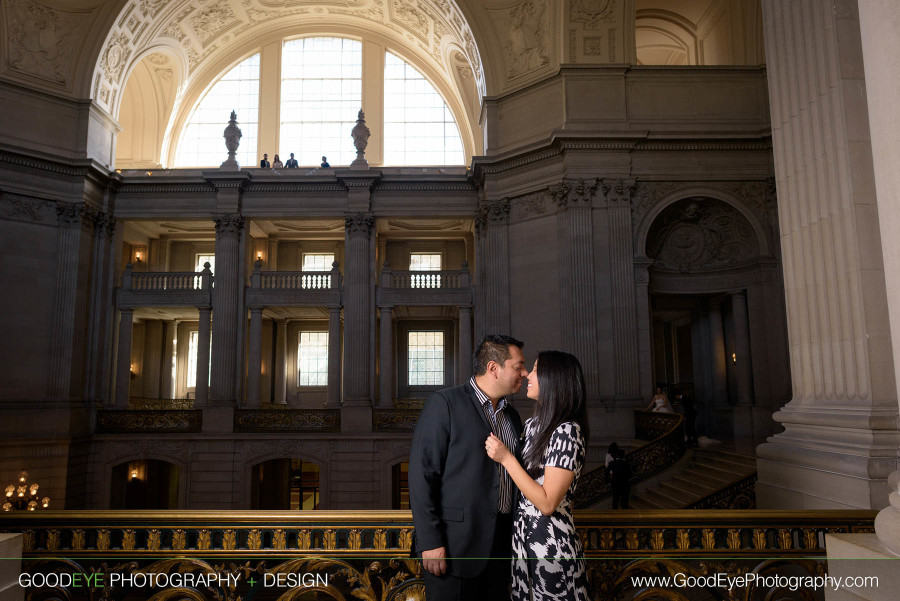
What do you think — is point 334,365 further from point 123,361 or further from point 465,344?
point 123,361

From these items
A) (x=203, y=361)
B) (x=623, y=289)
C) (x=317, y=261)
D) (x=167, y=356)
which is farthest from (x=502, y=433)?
(x=167, y=356)

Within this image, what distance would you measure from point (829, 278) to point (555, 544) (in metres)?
3.46

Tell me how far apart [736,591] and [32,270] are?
809 inches

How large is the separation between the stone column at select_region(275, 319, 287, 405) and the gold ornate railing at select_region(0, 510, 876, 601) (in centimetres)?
2245

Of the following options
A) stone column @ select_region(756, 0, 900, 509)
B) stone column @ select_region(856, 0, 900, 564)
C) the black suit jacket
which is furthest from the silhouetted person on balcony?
the black suit jacket

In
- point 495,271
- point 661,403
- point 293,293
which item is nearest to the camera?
point 661,403

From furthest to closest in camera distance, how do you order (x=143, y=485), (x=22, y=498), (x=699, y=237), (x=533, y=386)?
(x=143, y=485)
(x=699, y=237)
(x=22, y=498)
(x=533, y=386)

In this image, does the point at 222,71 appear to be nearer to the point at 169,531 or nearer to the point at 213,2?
the point at 213,2

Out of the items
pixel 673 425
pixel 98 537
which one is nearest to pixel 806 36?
pixel 98 537

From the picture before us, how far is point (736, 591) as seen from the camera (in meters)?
3.84

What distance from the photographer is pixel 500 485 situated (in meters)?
3.30

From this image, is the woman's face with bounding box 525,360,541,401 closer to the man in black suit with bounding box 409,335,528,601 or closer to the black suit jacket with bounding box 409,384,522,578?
the man in black suit with bounding box 409,335,528,601

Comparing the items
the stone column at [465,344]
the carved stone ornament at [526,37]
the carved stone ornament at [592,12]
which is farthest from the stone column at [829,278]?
the stone column at [465,344]

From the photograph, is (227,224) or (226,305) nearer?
(226,305)
